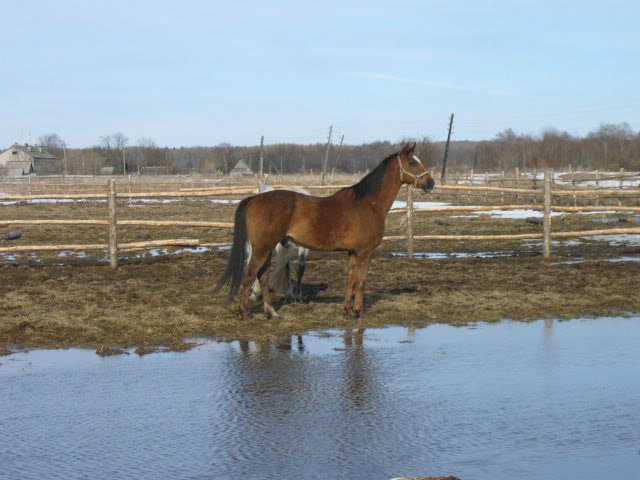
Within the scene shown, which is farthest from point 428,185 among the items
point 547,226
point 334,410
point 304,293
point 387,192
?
point 547,226

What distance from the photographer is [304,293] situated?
1053cm

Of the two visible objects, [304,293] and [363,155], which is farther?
[363,155]

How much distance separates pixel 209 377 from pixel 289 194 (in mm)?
3035

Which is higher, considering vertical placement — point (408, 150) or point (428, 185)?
point (408, 150)

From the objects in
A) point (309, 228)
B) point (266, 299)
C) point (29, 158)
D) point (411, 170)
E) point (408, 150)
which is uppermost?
point (29, 158)

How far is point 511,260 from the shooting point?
14062 mm

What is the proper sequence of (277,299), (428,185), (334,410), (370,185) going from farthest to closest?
(277,299), (428,185), (370,185), (334,410)

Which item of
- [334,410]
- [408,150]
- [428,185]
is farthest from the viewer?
[428,185]

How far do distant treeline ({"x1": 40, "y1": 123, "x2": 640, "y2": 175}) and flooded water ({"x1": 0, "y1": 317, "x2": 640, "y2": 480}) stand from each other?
49.1 m

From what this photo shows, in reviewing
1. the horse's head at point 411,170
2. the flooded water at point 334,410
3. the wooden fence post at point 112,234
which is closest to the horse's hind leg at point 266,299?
the flooded water at point 334,410

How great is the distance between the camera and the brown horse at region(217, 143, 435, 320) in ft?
27.9

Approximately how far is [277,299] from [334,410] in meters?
5.02

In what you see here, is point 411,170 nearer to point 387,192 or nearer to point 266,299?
point 387,192

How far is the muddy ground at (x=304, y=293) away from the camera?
807cm
